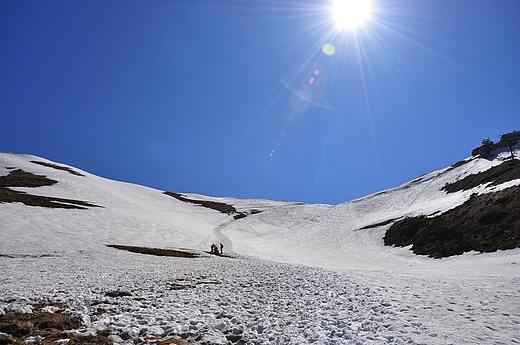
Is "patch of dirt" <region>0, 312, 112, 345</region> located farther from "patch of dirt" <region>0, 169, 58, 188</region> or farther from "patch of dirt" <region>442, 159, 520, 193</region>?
"patch of dirt" <region>0, 169, 58, 188</region>

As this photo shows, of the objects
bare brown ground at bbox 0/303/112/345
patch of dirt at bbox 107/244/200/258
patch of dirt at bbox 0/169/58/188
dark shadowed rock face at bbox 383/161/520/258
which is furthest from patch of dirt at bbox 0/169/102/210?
dark shadowed rock face at bbox 383/161/520/258

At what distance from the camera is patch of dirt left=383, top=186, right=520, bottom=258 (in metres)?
26.8

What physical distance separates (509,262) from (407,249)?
1545 centimetres

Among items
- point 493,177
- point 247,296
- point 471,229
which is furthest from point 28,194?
point 493,177

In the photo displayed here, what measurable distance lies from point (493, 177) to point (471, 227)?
22807 mm

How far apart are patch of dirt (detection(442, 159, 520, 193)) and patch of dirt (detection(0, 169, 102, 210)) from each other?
70.9m

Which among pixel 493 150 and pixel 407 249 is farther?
pixel 493 150

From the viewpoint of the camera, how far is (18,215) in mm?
38375

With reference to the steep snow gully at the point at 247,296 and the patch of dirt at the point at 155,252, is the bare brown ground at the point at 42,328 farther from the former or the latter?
the patch of dirt at the point at 155,252

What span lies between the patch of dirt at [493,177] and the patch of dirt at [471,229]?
244 inches

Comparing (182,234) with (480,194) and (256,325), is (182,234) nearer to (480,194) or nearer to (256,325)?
(256,325)

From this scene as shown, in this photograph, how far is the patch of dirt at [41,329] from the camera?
686 centimetres

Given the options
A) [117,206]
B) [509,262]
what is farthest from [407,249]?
[117,206]

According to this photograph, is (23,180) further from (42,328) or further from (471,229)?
(471,229)
